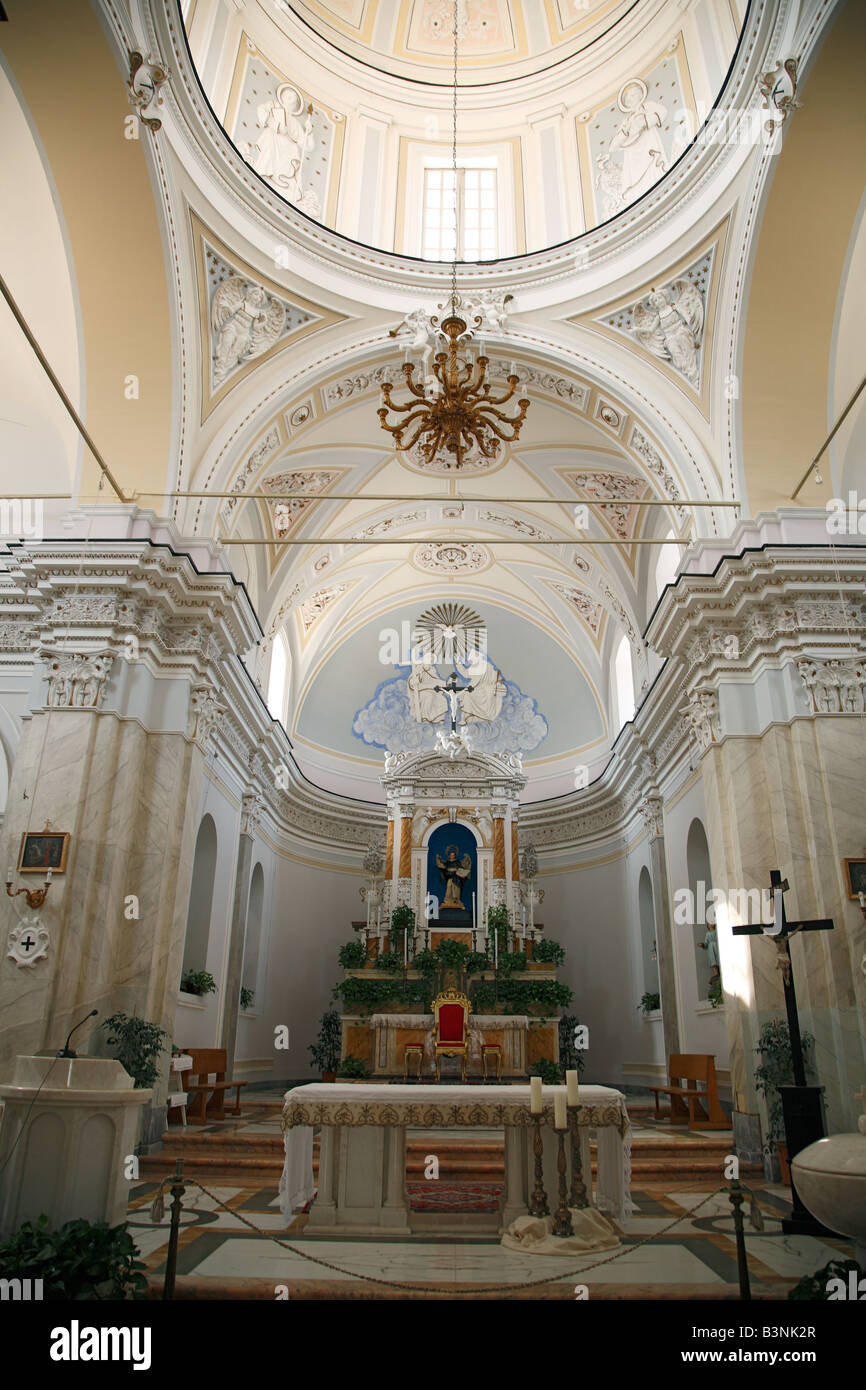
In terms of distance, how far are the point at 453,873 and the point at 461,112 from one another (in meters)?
12.8

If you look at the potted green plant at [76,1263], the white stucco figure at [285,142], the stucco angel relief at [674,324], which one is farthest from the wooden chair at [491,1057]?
the white stucco figure at [285,142]

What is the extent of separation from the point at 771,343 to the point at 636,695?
21.2ft

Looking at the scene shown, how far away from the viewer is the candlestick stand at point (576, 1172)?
5809 millimetres

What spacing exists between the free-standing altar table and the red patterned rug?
0.48 m

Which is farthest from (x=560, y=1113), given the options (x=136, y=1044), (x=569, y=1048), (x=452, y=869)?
(x=452, y=869)

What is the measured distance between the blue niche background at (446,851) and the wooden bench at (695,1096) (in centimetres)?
657

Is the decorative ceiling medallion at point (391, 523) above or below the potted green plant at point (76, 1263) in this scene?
above

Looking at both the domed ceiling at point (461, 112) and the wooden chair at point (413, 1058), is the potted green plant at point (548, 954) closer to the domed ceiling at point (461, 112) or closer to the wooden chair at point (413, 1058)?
the wooden chair at point (413, 1058)

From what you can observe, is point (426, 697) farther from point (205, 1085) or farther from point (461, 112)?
point (461, 112)

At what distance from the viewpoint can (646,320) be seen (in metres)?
11.6

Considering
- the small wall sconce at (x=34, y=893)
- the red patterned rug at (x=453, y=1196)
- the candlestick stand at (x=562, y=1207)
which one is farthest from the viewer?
the small wall sconce at (x=34, y=893)

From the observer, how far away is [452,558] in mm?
18688
